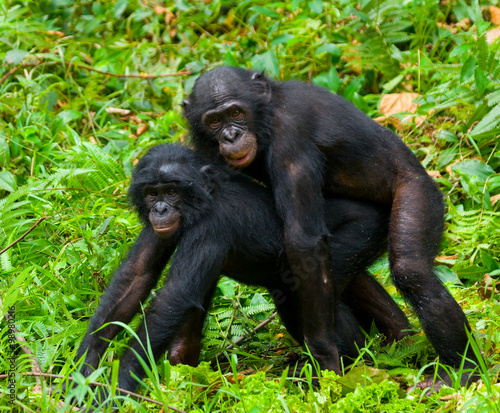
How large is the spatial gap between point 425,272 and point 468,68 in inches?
121

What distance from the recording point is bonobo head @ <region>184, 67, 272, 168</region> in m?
4.98

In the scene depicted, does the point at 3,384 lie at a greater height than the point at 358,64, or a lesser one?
Result: lesser

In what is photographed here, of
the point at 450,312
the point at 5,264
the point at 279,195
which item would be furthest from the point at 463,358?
the point at 5,264

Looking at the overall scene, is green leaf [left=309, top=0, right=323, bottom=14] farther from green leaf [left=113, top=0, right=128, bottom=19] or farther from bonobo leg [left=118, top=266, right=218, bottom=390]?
bonobo leg [left=118, top=266, right=218, bottom=390]

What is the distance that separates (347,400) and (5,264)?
2.93 meters

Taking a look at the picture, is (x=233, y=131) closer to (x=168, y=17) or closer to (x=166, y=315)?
(x=166, y=315)

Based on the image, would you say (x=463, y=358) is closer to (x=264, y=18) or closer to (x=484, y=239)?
(x=484, y=239)

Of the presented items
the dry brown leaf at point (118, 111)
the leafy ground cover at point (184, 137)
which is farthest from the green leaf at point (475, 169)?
the dry brown leaf at point (118, 111)

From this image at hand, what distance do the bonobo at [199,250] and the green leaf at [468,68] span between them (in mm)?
2507

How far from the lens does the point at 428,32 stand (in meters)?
8.18

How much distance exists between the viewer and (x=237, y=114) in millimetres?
5156

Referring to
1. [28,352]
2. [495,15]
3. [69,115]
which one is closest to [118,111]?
[69,115]

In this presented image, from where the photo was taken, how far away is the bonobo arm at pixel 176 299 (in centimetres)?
437

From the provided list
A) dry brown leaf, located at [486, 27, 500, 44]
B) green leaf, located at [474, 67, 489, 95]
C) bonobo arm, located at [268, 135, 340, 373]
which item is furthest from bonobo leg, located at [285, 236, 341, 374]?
dry brown leaf, located at [486, 27, 500, 44]
